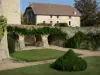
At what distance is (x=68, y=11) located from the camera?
57.6 m

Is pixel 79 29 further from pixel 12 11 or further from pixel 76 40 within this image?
pixel 12 11

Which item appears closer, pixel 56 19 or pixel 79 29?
pixel 79 29

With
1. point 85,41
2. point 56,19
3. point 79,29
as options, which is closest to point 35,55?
point 85,41

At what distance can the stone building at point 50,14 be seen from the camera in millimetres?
53812

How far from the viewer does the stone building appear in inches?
2119

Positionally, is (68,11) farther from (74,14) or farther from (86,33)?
(86,33)

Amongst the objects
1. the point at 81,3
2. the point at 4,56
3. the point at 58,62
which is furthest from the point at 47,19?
Answer: the point at 58,62

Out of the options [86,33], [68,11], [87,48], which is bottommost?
[87,48]

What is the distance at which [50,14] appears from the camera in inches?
2152

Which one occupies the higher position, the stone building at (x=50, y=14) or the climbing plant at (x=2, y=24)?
the stone building at (x=50, y=14)

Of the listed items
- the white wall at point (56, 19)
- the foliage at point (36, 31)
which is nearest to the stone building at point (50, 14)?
the white wall at point (56, 19)

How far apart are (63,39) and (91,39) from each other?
419 centimetres

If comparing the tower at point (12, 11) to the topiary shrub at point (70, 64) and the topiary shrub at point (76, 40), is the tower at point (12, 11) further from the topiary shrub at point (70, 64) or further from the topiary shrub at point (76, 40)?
the topiary shrub at point (70, 64)

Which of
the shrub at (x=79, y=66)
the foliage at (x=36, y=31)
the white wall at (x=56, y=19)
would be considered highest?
the white wall at (x=56, y=19)
